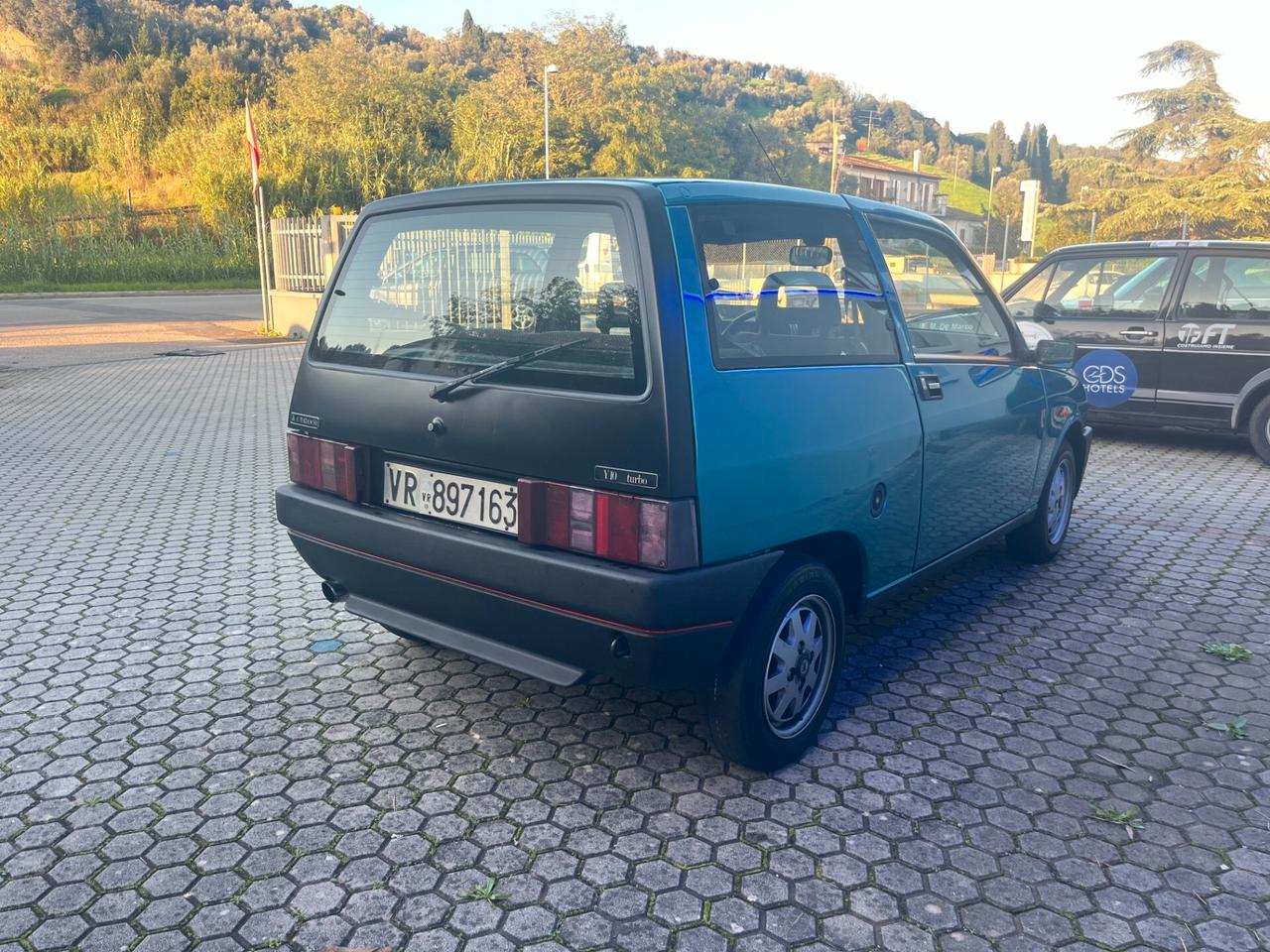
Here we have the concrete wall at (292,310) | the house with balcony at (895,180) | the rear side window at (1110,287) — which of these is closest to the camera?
the rear side window at (1110,287)

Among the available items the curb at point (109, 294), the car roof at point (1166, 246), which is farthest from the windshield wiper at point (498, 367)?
the curb at point (109, 294)

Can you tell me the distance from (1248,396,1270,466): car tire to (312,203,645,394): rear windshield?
749cm

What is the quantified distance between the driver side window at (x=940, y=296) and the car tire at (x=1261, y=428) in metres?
4.90

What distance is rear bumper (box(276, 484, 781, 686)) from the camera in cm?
272

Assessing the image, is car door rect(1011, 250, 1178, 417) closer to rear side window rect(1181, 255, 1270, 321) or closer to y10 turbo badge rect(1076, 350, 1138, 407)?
y10 turbo badge rect(1076, 350, 1138, 407)

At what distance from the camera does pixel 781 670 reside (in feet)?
10.4

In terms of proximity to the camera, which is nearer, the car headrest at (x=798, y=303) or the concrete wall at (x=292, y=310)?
the car headrest at (x=798, y=303)

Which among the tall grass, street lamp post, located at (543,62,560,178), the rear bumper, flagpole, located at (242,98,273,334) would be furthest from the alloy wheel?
street lamp post, located at (543,62,560,178)

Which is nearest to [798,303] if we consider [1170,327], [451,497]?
[451,497]

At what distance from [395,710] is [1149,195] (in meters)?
54.4

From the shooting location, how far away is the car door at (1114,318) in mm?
8492

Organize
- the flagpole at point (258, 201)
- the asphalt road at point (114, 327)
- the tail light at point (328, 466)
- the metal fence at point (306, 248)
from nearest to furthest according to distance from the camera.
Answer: the tail light at point (328, 466)
the asphalt road at point (114, 327)
the flagpole at point (258, 201)
the metal fence at point (306, 248)

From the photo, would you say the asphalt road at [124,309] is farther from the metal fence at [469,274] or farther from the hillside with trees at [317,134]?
the metal fence at [469,274]

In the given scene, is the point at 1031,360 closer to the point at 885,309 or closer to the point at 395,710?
the point at 885,309
